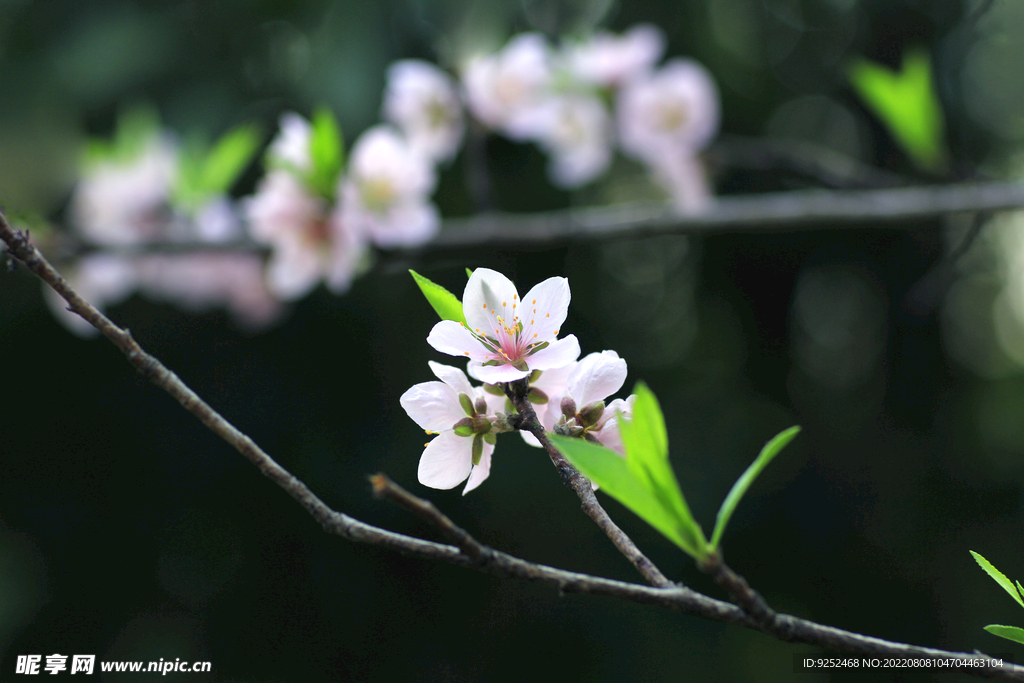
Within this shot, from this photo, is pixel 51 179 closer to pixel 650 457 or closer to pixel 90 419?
pixel 90 419

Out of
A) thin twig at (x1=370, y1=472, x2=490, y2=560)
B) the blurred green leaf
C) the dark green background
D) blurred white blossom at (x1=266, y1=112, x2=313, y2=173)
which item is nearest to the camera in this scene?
thin twig at (x1=370, y1=472, x2=490, y2=560)

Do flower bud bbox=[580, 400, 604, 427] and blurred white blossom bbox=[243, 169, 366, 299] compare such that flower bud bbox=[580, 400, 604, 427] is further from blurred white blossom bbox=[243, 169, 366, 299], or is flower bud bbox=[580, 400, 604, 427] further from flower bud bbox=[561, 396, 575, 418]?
blurred white blossom bbox=[243, 169, 366, 299]

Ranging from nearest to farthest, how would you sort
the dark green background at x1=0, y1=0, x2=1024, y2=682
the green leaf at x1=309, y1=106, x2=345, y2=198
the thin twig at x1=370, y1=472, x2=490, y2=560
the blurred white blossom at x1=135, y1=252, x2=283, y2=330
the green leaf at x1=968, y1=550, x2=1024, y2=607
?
the thin twig at x1=370, y1=472, x2=490, y2=560, the green leaf at x1=968, y1=550, x2=1024, y2=607, the green leaf at x1=309, y1=106, x2=345, y2=198, the blurred white blossom at x1=135, y1=252, x2=283, y2=330, the dark green background at x1=0, y1=0, x2=1024, y2=682

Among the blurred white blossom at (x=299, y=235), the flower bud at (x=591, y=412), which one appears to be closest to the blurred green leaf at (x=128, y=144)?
the blurred white blossom at (x=299, y=235)

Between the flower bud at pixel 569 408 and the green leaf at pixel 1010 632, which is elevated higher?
the flower bud at pixel 569 408

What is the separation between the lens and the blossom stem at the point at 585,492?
0.30m

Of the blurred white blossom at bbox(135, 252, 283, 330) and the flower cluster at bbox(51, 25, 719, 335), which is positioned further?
the blurred white blossom at bbox(135, 252, 283, 330)

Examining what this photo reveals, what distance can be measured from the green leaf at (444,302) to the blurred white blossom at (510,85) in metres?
1.15

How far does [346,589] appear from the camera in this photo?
2.19 meters

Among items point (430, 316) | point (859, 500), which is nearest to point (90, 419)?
point (430, 316)

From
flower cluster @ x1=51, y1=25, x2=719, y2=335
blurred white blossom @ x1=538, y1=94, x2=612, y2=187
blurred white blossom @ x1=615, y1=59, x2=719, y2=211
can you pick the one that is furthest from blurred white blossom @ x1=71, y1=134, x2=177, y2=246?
blurred white blossom @ x1=615, y1=59, x2=719, y2=211

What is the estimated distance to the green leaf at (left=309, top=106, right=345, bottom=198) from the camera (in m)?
0.98

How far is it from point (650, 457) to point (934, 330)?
4.06 metres

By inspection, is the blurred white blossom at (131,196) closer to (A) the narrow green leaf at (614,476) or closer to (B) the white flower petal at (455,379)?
(B) the white flower petal at (455,379)
